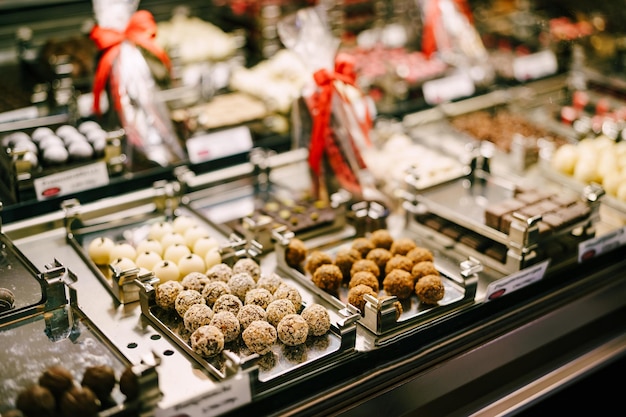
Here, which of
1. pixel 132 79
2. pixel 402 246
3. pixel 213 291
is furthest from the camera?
pixel 132 79

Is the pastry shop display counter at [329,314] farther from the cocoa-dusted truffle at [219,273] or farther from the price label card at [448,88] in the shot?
the price label card at [448,88]

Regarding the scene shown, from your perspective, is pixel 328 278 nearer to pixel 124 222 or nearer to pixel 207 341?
pixel 207 341

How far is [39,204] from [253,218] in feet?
2.68

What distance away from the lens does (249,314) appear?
7.20 ft

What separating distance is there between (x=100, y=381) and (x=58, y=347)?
320 millimetres

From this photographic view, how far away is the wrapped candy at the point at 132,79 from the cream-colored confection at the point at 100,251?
603 millimetres

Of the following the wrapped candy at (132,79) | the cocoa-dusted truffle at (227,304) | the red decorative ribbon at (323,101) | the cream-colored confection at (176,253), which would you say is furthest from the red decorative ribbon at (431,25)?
the cocoa-dusted truffle at (227,304)

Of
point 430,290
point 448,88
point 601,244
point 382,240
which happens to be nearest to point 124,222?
point 382,240

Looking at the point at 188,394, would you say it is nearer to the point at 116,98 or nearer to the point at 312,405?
the point at 312,405

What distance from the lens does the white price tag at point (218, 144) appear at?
325cm

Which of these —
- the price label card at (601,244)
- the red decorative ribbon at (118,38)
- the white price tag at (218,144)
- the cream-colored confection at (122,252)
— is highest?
the red decorative ribbon at (118,38)

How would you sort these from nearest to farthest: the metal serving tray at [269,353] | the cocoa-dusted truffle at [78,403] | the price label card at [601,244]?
the cocoa-dusted truffle at [78,403]
the metal serving tray at [269,353]
the price label card at [601,244]

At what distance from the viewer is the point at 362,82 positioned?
396cm

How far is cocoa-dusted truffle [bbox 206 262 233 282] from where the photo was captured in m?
2.40
